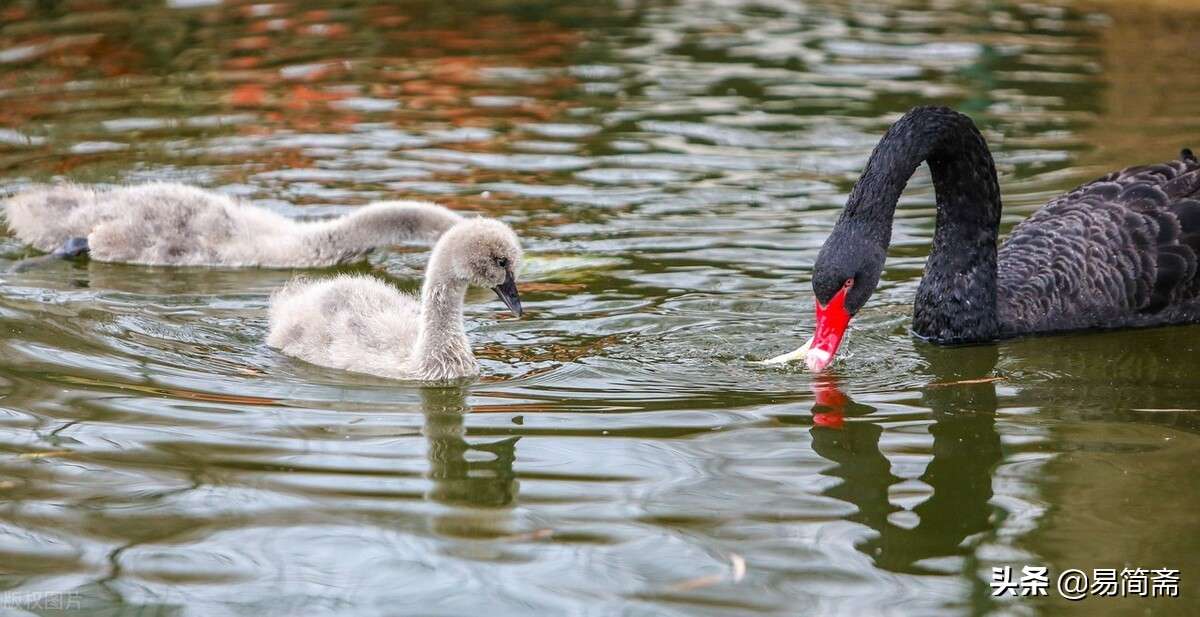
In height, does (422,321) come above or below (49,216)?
below

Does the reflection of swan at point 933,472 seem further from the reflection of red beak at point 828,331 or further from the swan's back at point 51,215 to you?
the swan's back at point 51,215

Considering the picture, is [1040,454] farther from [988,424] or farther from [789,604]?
[789,604]

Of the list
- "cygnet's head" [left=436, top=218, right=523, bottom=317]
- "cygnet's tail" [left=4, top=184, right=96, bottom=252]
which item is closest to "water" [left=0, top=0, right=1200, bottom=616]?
"cygnet's tail" [left=4, top=184, right=96, bottom=252]

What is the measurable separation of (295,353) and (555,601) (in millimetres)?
2306

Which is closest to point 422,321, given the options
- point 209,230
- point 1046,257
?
point 209,230

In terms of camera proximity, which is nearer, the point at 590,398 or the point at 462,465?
the point at 462,465

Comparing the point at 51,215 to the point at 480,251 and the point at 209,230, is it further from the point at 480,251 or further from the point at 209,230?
the point at 480,251

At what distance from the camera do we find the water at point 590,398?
3.78 m

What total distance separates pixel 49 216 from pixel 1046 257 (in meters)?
4.42

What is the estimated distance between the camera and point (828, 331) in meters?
5.08

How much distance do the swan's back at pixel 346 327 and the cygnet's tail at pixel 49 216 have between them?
1.67m

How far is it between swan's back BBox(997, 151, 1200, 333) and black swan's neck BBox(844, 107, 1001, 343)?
167 mm

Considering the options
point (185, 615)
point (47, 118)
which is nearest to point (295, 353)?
point (185, 615)

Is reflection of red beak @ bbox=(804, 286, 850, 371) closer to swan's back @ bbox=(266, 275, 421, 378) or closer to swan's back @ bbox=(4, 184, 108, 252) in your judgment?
swan's back @ bbox=(266, 275, 421, 378)
